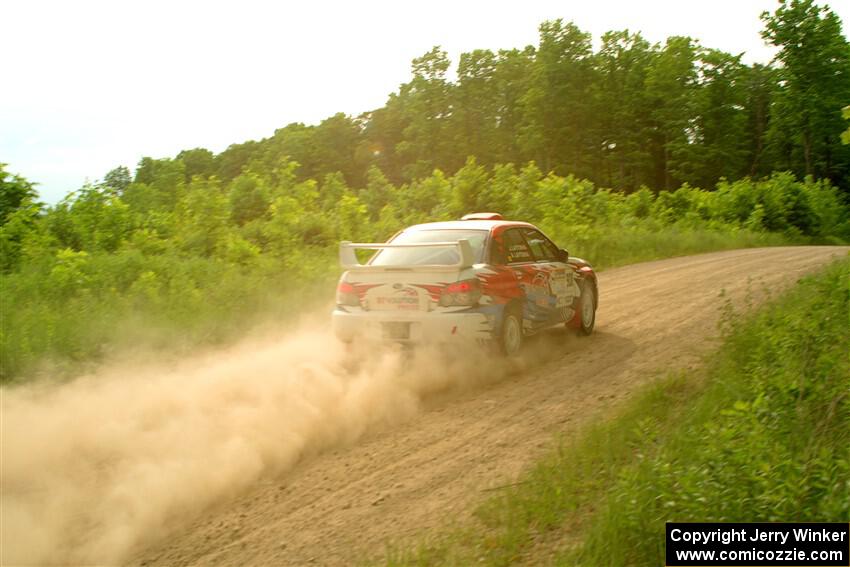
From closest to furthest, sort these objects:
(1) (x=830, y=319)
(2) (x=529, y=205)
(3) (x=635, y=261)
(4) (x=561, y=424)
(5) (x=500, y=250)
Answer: (4) (x=561, y=424), (1) (x=830, y=319), (5) (x=500, y=250), (3) (x=635, y=261), (2) (x=529, y=205)

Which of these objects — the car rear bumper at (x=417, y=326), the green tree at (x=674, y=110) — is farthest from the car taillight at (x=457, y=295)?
the green tree at (x=674, y=110)

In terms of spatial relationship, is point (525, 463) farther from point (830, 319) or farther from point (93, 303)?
point (93, 303)

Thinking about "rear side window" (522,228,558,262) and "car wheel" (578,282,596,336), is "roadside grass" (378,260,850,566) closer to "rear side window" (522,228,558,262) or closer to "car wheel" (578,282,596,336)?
"rear side window" (522,228,558,262)

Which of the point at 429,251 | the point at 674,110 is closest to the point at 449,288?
the point at 429,251

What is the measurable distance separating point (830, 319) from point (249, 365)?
20.5 feet

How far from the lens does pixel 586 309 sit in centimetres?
1092

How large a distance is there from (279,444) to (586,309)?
19.6 feet

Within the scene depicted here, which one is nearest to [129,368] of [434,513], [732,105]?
[434,513]

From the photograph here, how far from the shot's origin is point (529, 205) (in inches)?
999

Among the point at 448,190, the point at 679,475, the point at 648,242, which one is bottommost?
the point at 679,475

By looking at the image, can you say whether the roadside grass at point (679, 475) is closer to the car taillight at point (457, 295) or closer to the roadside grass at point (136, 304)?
the car taillight at point (457, 295)

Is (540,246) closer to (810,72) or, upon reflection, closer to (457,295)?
(457,295)

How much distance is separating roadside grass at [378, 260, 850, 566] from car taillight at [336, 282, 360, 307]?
11.1ft

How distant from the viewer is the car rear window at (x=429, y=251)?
8.73 metres
